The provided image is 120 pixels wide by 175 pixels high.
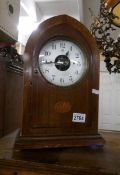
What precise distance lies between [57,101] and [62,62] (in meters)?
0.10

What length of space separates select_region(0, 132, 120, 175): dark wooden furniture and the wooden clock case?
0.04m

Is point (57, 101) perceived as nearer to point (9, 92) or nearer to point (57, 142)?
point (57, 142)

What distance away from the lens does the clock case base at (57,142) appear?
533mm

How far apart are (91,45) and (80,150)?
0.27 meters

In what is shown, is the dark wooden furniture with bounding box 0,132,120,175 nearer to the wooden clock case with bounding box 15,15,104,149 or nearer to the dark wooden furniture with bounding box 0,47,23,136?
the wooden clock case with bounding box 15,15,104,149

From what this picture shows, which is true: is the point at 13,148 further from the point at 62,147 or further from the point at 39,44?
the point at 39,44

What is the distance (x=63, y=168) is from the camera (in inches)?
16.7

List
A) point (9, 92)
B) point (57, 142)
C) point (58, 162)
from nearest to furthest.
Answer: point (58, 162) < point (57, 142) < point (9, 92)

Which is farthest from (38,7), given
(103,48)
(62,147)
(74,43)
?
(62,147)

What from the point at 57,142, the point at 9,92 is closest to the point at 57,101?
the point at 57,142

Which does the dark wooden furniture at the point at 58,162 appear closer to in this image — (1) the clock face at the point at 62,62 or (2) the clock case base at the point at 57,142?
(2) the clock case base at the point at 57,142

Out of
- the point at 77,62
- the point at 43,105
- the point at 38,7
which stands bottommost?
the point at 43,105

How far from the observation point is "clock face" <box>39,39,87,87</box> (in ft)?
1.91

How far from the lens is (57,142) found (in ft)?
1.81
